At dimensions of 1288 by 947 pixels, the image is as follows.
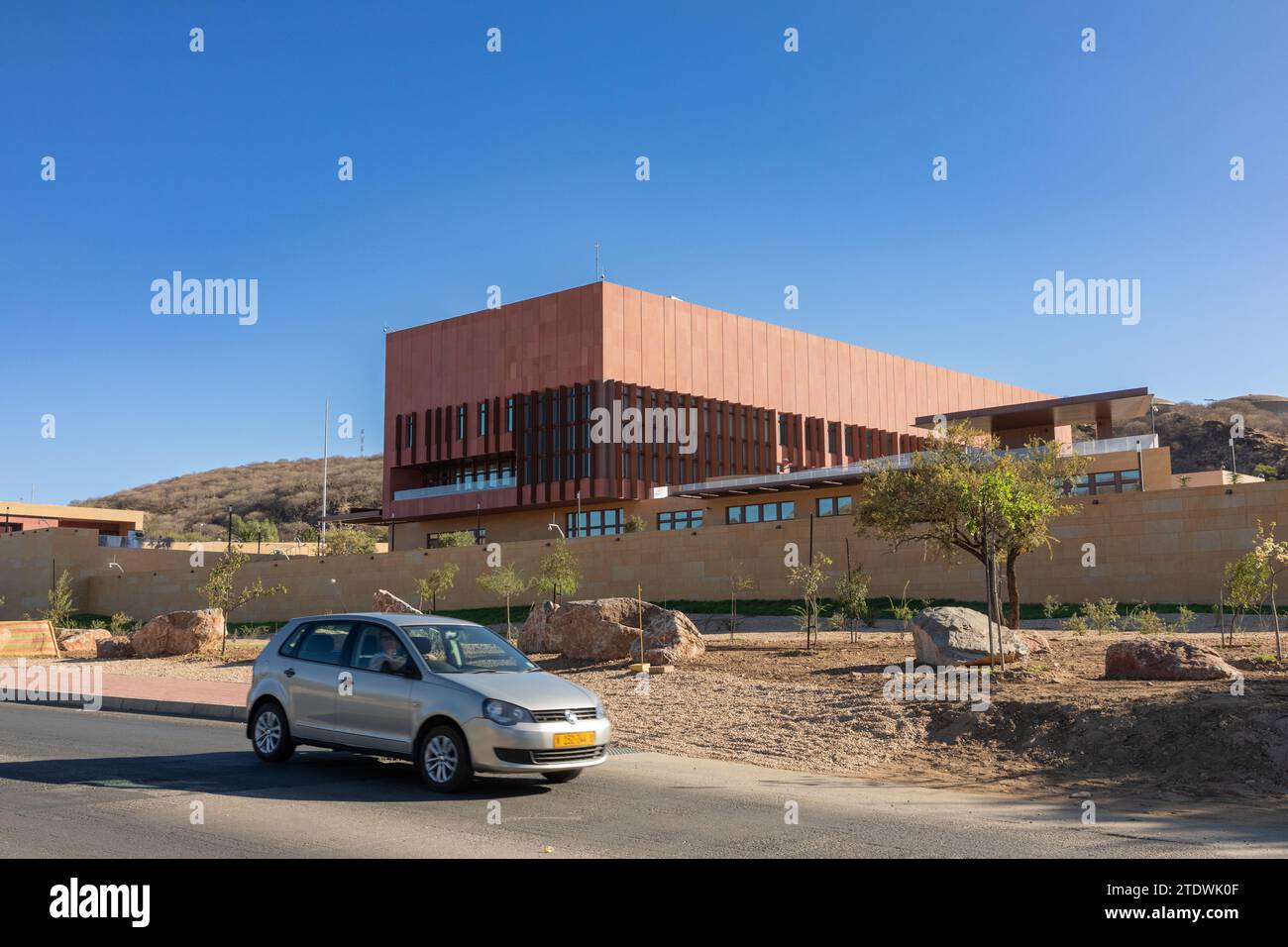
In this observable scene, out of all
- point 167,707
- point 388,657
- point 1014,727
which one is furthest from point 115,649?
point 1014,727

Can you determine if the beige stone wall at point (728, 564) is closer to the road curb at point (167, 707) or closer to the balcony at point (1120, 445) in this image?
the balcony at point (1120, 445)

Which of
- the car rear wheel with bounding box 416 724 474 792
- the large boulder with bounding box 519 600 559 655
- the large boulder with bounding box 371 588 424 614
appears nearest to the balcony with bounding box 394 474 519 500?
the large boulder with bounding box 371 588 424 614

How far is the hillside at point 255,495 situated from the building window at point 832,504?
7038 centimetres

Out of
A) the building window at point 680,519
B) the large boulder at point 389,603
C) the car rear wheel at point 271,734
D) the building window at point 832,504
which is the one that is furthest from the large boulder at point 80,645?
the building window at point 832,504

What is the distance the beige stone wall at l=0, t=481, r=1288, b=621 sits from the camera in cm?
3030

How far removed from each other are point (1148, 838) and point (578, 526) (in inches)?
2124

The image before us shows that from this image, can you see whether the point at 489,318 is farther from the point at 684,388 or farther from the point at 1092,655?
the point at 1092,655

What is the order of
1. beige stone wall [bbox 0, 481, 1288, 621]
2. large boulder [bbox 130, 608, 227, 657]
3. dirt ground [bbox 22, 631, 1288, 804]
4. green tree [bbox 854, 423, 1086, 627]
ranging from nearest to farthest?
1. dirt ground [bbox 22, 631, 1288, 804]
2. green tree [bbox 854, 423, 1086, 627]
3. beige stone wall [bbox 0, 481, 1288, 621]
4. large boulder [bbox 130, 608, 227, 657]

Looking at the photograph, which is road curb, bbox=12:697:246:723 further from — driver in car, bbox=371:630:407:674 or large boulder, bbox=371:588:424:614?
large boulder, bbox=371:588:424:614

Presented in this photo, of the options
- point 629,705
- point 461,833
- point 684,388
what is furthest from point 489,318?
point 461,833

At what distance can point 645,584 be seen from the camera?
137ft

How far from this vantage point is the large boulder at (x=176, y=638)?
30406 millimetres

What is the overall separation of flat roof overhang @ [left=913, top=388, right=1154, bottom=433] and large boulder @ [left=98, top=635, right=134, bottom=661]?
112 ft

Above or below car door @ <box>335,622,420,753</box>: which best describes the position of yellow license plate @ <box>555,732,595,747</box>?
below
